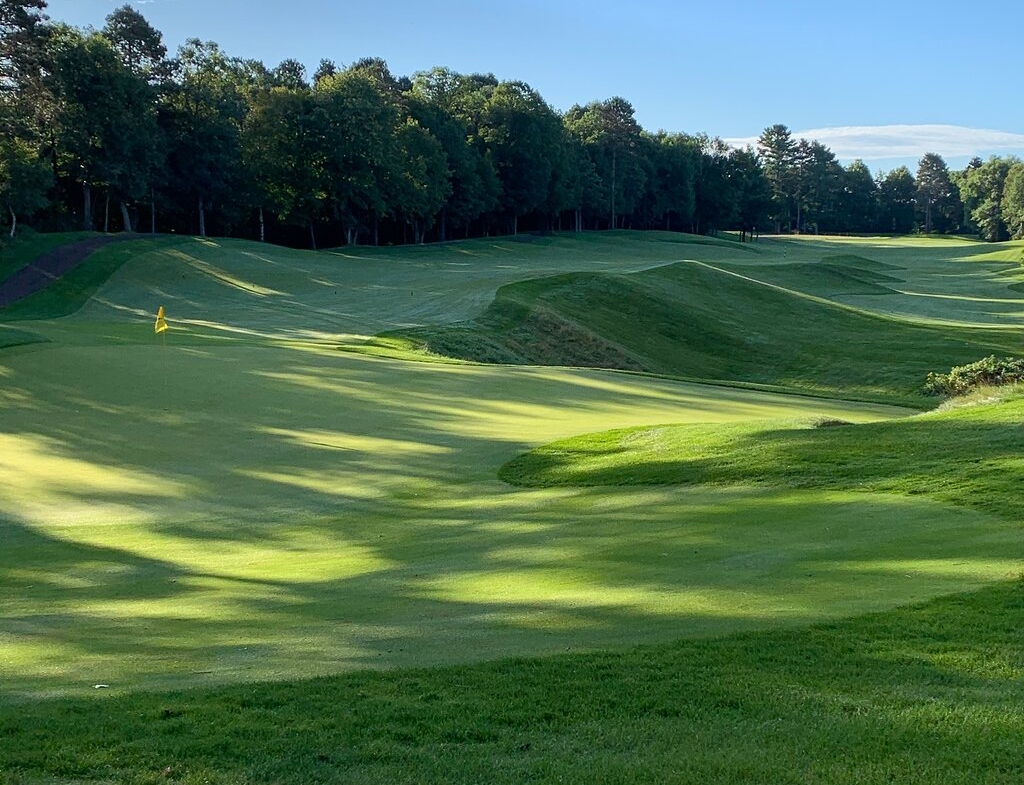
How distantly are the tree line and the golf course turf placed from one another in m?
34.0

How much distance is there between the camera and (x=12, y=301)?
159 ft

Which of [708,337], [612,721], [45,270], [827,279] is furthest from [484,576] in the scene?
[827,279]

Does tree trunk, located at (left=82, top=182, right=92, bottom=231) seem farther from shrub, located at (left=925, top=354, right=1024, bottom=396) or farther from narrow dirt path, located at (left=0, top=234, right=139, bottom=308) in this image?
shrub, located at (left=925, top=354, right=1024, bottom=396)

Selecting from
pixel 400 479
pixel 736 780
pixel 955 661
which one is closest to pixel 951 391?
pixel 400 479

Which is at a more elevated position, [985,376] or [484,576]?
[985,376]

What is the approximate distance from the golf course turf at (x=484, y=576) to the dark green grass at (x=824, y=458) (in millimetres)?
79

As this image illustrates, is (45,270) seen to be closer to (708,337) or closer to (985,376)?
(708,337)

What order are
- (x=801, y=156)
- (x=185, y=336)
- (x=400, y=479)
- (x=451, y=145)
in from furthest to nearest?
(x=801, y=156) → (x=451, y=145) → (x=185, y=336) → (x=400, y=479)

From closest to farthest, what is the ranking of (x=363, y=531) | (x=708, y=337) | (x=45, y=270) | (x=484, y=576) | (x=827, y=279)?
(x=484, y=576)
(x=363, y=531)
(x=708, y=337)
(x=45, y=270)
(x=827, y=279)

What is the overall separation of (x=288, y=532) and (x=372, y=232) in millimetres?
85099

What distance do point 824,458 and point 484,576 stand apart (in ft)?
20.3

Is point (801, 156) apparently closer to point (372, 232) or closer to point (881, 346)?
point (372, 232)

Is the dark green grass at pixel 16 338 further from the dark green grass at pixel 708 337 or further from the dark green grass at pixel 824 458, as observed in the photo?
the dark green grass at pixel 824 458

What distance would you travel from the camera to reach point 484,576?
10133 mm
